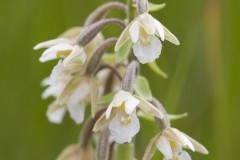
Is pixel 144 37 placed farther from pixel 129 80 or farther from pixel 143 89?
pixel 143 89

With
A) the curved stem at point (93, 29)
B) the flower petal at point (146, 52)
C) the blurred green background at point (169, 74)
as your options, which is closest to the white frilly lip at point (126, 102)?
the flower petal at point (146, 52)

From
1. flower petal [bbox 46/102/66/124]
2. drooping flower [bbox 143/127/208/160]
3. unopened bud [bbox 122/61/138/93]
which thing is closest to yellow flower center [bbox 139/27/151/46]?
unopened bud [bbox 122/61/138/93]

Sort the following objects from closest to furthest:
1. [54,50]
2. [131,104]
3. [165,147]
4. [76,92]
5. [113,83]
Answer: [131,104]
[165,147]
[54,50]
[76,92]
[113,83]

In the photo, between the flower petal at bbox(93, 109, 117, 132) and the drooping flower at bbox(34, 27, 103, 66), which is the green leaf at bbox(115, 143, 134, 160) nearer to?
the flower petal at bbox(93, 109, 117, 132)

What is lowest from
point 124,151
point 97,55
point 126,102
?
point 124,151

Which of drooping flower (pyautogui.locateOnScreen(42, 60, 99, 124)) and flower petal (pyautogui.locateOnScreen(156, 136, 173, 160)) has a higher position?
drooping flower (pyautogui.locateOnScreen(42, 60, 99, 124))

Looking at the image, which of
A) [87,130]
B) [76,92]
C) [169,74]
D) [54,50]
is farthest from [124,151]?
[169,74]

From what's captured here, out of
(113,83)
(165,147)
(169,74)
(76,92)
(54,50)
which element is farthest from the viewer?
(169,74)
